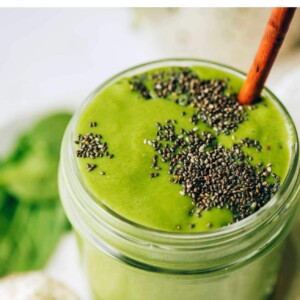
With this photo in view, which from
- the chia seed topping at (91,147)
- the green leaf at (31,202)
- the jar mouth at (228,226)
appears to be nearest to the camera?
the jar mouth at (228,226)

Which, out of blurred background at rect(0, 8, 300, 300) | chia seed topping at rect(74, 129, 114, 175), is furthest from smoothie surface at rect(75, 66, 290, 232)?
blurred background at rect(0, 8, 300, 300)

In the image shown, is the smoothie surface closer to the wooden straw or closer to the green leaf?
the wooden straw

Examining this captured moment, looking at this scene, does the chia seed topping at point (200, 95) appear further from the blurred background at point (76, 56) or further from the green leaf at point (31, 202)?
the green leaf at point (31, 202)

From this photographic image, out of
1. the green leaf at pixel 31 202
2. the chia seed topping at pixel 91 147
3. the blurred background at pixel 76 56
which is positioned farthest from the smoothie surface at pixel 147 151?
the green leaf at pixel 31 202

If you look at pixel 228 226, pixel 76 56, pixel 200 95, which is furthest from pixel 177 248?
pixel 76 56

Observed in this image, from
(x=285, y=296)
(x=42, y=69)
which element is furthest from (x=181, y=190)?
(x=42, y=69)

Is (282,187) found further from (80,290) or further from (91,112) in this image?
(80,290)
